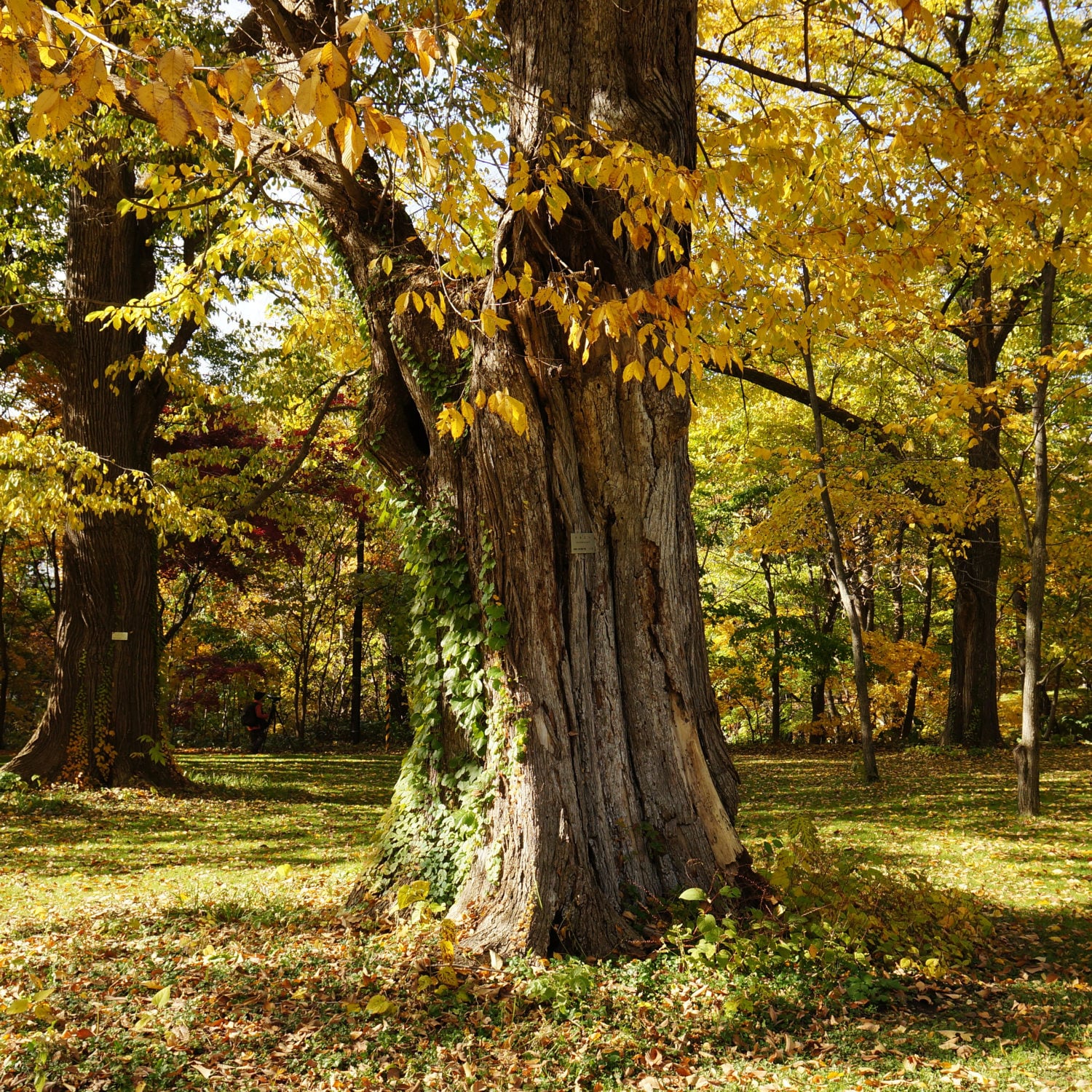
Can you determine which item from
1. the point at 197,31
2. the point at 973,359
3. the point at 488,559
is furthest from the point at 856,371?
the point at 488,559

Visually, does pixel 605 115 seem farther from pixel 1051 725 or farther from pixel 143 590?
pixel 1051 725

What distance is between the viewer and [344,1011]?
12.0 ft

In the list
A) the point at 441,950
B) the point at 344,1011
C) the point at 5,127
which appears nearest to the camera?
the point at 344,1011

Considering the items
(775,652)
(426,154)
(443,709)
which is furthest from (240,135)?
(775,652)

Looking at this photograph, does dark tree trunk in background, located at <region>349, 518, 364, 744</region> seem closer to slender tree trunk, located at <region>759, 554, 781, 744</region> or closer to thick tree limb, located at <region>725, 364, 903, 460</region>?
slender tree trunk, located at <region>759, 554, 781, 744</region>

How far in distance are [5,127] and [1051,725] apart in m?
21.4

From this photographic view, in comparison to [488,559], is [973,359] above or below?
above

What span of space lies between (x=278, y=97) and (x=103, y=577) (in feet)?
31.0

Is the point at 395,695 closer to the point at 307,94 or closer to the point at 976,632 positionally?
the point at 976,632

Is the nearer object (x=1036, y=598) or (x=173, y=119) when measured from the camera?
(x=173, y=119)

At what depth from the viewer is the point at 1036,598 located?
25.6 ft

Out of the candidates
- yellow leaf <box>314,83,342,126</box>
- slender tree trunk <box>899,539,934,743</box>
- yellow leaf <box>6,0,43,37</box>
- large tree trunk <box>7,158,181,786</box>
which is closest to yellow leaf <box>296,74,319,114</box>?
yellow leaf <box>314,83,342,126</box>

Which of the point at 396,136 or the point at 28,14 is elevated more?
the point at 28,14

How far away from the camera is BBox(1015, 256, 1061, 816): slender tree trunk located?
7.63 meters
